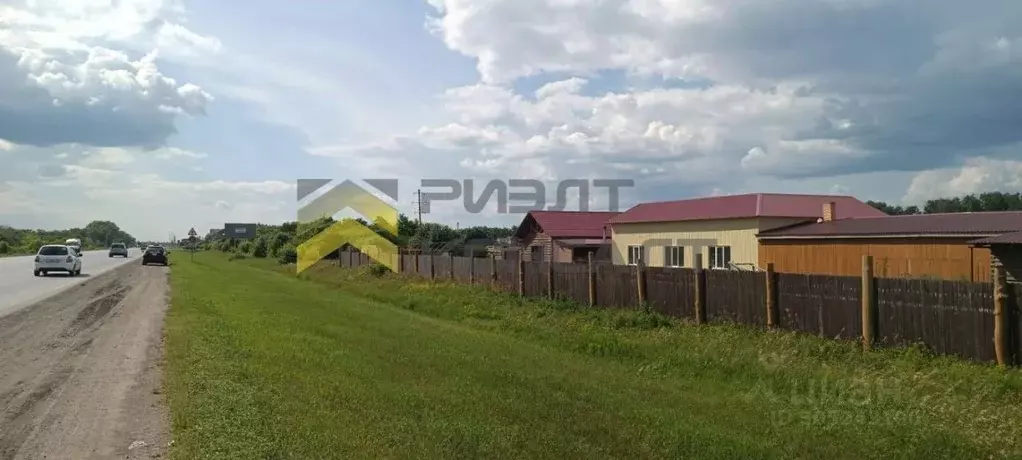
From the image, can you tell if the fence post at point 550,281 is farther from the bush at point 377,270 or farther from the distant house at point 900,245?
the bush at point 377,270

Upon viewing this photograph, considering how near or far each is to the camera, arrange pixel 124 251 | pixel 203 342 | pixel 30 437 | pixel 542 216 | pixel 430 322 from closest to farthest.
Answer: pixel 30 437 → pixel 203 342 → pixel 430 322 → pixel 542 216 → pixel 124 251

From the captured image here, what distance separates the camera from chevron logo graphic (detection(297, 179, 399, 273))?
40.4m

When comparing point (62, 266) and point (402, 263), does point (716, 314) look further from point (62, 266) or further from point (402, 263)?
point (62, 266)

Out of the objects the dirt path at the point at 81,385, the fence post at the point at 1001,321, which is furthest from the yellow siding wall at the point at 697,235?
the dirt path at the point at 81,385

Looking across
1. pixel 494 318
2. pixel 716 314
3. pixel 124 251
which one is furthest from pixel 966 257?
pixel 124 251

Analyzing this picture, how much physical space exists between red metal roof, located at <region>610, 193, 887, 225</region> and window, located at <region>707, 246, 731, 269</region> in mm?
1309

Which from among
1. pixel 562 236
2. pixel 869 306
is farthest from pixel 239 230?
pixel 869 306

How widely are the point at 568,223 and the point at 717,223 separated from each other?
1356cm

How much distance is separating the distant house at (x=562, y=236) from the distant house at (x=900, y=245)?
15.2 m

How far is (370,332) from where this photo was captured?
581 inches

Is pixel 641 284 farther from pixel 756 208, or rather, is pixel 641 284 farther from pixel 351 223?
pixel 351 223

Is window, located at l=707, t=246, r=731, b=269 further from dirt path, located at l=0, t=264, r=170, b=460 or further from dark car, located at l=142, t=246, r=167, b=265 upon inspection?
dark car, located at l=142, t=246, r=167, b=265

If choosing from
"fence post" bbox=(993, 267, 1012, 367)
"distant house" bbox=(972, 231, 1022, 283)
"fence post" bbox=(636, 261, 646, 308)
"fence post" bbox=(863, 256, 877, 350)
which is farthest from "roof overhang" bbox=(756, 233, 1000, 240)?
"fence post" bbox=(993, 267, 1012, 367)

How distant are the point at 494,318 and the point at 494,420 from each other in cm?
1233
